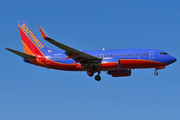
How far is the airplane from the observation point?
56719mm

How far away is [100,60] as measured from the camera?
5781 centimetres

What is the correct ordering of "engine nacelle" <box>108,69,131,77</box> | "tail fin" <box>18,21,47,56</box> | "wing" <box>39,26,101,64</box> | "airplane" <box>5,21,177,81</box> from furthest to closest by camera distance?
1. "tail fin" <box>18,21,47,56</box>
2. "engine nacelle" <box>108,69,131,77</box>
3. "airplane" <box>5,21,177,81</box>
4. "wing" <box>39,26,101,64</box>

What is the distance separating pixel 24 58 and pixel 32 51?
244 cm

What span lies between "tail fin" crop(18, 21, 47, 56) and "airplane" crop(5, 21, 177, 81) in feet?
3.10

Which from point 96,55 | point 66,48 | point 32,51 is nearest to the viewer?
point 66,48

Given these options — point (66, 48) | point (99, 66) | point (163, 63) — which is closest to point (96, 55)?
point (99, 66)

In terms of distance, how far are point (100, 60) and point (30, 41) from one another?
13651 mm

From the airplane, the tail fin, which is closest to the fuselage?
the airplane

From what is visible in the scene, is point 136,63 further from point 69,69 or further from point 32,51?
point 32,51

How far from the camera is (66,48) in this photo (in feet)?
178

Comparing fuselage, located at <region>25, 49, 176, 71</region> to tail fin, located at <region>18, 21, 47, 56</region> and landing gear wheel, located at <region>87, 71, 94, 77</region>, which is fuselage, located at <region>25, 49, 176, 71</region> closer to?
landing gear wheel, located at <region>87, 71, 94, 77</region>

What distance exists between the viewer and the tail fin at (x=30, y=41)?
6331 cm

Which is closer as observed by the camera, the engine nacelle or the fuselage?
the fuselage

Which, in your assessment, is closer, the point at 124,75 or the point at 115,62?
the point at 115,62
